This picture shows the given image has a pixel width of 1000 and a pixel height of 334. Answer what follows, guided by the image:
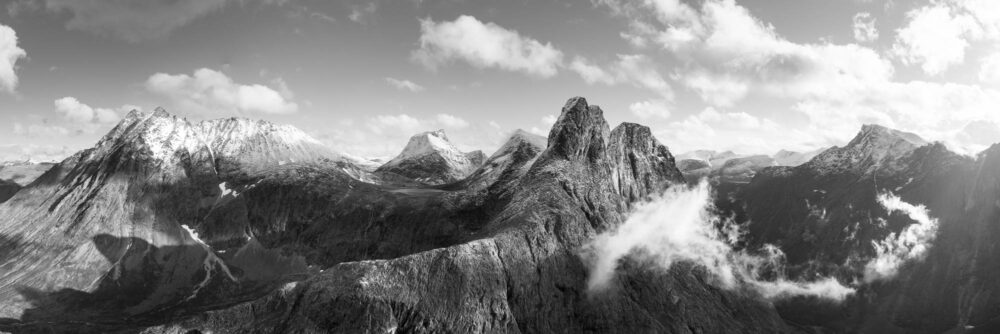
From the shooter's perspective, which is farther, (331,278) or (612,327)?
(612,327)

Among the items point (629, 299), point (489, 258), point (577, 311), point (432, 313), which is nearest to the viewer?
point (432, 313)

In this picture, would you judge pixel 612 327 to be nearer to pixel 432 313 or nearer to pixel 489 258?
pixel 489 258

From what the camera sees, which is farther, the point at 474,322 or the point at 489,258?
the point at 489,258

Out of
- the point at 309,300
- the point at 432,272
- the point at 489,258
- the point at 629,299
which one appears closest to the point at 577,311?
the point at 629,299

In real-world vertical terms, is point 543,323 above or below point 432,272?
below

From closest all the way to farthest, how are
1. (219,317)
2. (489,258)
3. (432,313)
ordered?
1. (219,317)
2. (432,313)
3. (489,258)

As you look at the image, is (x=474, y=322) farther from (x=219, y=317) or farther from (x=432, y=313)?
(x=219, y=317)

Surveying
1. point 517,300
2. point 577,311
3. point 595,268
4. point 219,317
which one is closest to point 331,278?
point 219,317

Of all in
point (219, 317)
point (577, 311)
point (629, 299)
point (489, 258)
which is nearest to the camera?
point (219, 317)

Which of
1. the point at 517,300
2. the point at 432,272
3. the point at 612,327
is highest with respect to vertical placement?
the point at 432,272
